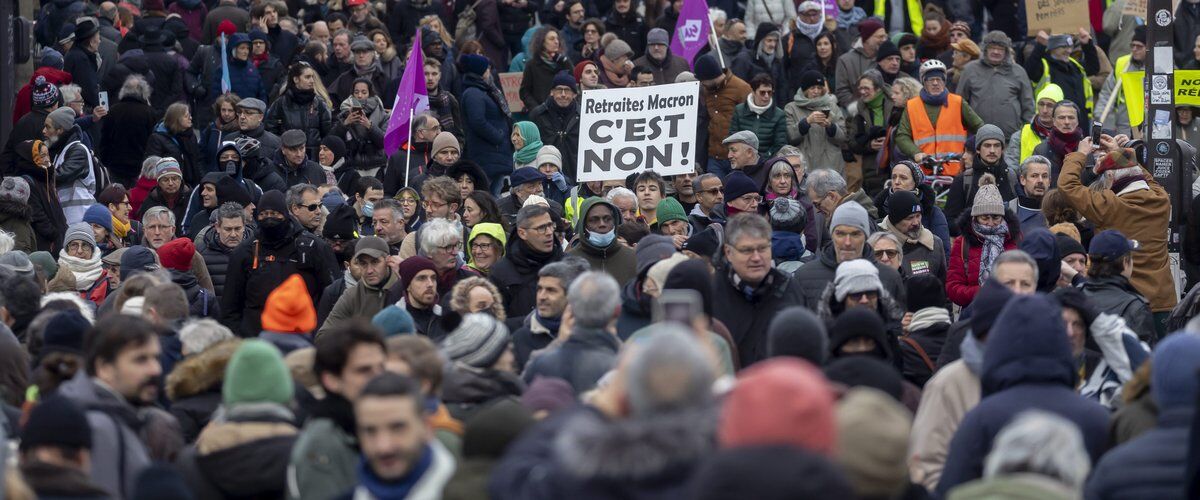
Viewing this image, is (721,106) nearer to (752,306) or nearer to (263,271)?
(263,271)

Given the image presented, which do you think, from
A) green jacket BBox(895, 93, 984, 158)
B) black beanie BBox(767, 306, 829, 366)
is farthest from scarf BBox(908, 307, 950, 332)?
green jacket BBox(895, 93, 984, 158)

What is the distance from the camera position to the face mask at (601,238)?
1158 cm

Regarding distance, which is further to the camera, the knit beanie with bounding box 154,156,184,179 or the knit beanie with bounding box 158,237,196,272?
the knit beanie with bounding box 154,156,184,179

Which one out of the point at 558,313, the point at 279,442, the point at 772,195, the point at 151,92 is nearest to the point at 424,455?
the point at 279,442

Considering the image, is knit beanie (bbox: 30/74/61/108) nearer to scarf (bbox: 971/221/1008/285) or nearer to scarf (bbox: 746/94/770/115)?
scarf (bbox: 746/94/770/115)

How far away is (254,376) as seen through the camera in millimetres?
6500

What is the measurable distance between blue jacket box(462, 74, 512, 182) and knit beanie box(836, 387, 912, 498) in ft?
41.4

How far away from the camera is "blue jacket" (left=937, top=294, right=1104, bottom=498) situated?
646 centimetres

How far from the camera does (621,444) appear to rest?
4973mm

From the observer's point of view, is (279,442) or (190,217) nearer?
(279,442)

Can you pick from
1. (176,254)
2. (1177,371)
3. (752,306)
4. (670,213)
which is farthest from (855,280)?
(176,254)

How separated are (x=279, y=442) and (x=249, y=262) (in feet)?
20.0

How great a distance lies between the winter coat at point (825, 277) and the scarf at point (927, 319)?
0.92 m

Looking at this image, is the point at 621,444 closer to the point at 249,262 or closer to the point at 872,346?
the point at 872,346
